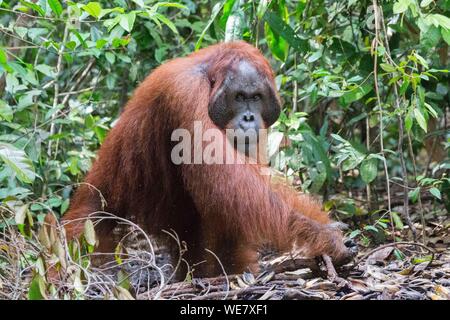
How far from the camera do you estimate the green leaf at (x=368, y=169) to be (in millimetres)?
4848

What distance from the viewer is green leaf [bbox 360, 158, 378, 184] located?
4848 mm

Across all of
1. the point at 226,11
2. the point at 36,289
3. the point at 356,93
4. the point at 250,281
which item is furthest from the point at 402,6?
the point at 36,289

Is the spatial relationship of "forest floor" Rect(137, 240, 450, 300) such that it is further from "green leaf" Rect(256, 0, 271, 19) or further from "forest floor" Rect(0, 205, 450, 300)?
"green leaf" Rect(256, 0, 271, 19)

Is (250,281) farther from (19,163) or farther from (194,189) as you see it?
(19,163)

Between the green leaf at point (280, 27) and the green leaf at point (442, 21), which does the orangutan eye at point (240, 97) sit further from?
the green leaf at point (442, 21)

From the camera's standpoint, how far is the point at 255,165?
4.18 meters

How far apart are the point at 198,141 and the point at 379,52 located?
1333mm

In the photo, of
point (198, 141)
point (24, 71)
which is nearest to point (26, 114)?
point (24, 71)

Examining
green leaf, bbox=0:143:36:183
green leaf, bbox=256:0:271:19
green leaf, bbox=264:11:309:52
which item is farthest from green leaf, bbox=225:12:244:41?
green leaf, bbox=0:143:36:183

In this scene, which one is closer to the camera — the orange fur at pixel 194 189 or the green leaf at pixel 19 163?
the green leaf at pixel 19 163

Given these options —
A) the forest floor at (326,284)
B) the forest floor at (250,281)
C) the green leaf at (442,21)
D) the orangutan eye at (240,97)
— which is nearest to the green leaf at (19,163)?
the forest floor at (250,281)

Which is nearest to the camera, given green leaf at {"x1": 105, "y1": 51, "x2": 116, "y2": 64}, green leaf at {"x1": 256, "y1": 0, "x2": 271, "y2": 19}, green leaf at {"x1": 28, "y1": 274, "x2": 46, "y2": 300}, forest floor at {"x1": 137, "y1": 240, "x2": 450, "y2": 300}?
green leaf at {"x1": 28, "y1": 274, "x2": 46, "y2": 300}

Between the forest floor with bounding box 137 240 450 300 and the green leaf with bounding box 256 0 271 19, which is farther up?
the green leaf with bounding box 256 0 271 19
